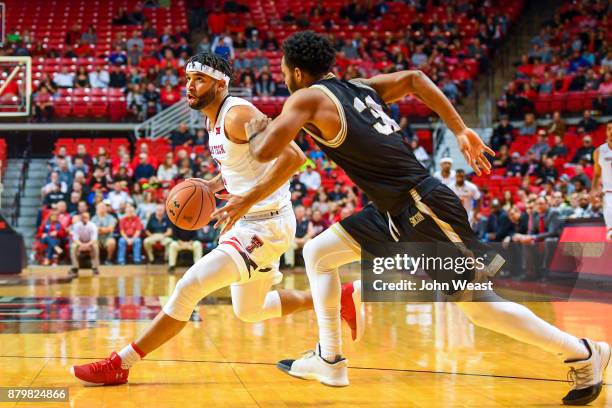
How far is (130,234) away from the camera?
15.8 m

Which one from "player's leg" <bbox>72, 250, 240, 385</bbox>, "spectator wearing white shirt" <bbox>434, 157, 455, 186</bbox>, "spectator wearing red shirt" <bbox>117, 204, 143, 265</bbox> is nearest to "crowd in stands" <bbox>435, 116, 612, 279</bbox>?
"spectator wearing white shirt" <bbox>434, 157, 455, 186</bbox>

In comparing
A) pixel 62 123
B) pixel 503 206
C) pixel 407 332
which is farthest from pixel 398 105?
pixel 407 332

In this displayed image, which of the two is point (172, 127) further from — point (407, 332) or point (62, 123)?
point (407, 332)

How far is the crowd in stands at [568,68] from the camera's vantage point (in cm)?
2000

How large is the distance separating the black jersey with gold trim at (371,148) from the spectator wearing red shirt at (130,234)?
39.2 ft

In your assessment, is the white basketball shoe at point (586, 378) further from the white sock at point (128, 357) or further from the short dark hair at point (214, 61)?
the short dark hair at point (214, 61)

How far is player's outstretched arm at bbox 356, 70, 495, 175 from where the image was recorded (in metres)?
4.13

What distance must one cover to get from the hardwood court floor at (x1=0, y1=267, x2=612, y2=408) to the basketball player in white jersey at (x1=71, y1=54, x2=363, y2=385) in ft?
0.69

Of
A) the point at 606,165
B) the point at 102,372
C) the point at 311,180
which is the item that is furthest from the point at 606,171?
the point at 311,180

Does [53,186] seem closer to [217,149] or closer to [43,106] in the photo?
[43,106]

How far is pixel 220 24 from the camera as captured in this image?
23828 millimetres

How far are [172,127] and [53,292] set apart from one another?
9.66 m

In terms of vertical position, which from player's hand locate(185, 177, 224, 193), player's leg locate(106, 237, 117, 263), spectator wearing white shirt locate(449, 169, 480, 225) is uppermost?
player's hand locate(185, 177, 224, 193)

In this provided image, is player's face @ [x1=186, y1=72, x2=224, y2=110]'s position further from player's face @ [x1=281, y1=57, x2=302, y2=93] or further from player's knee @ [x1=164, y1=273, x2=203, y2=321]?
player's knee @ [x1=164, y1=273, x2=203, y2=321]
